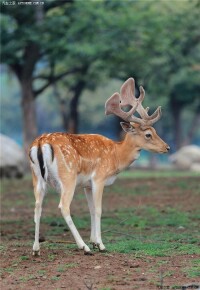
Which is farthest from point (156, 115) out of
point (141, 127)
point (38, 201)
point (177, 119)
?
point (177, 119)

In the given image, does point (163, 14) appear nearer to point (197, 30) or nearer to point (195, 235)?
point (197, 30)

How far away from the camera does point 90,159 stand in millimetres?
9406

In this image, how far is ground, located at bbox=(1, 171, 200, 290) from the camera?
24.9ft

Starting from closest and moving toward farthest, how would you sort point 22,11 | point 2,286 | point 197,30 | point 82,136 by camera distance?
point 2,286 → point 82,136 → point 22,11 → point 197,30

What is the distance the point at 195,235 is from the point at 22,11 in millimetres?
16662

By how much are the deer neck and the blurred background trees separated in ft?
38.6

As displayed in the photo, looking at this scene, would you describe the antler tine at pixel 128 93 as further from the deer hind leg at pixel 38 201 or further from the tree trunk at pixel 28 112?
the tree trunk at pixel 28 112

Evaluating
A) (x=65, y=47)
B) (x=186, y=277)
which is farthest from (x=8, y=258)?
(x=65, y=47)

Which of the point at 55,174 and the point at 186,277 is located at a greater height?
the point at 55,174

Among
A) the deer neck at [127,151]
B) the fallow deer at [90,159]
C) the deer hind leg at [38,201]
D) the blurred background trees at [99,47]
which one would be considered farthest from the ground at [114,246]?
the blurred background trees at [99,47]

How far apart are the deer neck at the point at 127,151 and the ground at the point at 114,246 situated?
3.00ft

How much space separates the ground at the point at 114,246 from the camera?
7586 millimetres

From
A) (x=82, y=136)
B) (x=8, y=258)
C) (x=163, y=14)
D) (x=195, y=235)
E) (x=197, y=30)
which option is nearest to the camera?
(x=8, y=258)

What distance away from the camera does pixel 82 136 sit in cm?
955
